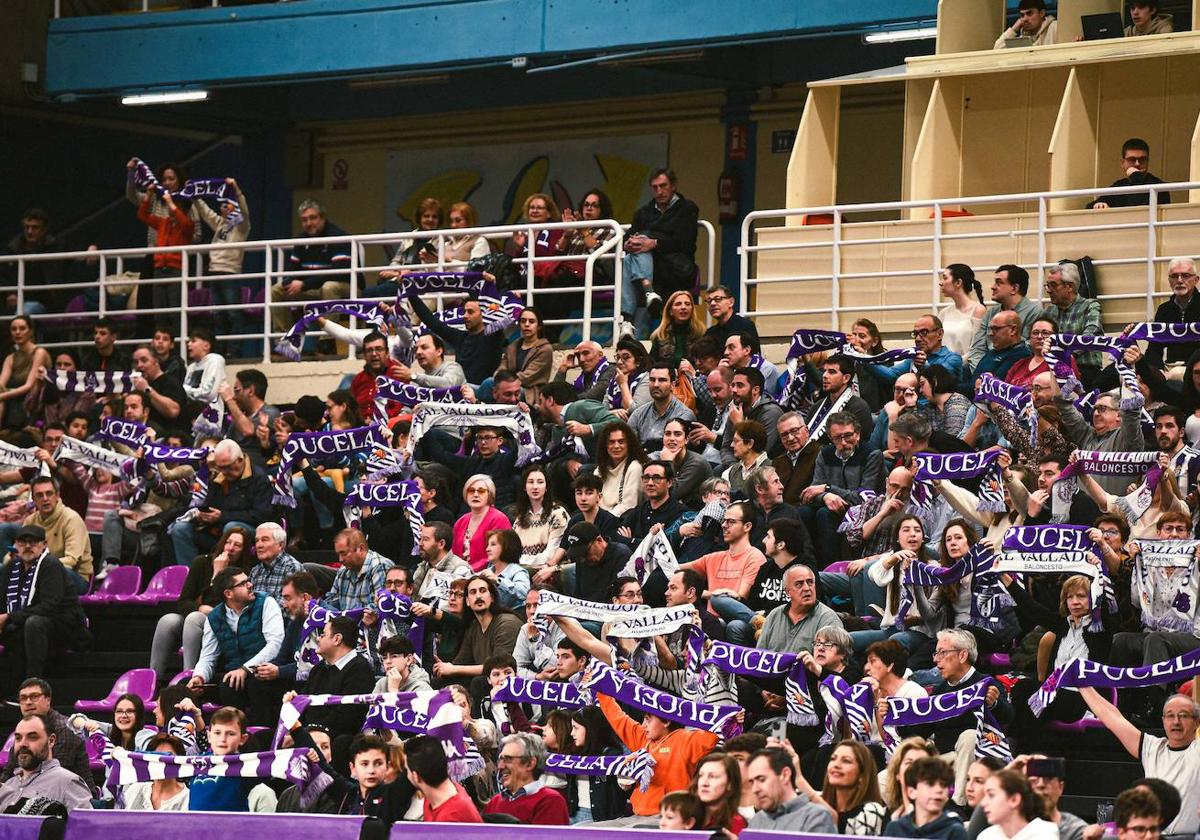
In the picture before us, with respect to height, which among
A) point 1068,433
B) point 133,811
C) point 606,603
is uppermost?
point 1068,433

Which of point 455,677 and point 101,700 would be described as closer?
point 455,677

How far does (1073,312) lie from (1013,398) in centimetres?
190

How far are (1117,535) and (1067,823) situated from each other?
2800 mm

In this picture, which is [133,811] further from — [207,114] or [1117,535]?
[207,114]

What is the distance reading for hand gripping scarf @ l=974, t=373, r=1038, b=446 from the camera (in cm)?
1425

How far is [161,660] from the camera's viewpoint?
1588cm

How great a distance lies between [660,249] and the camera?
1830 centimetres

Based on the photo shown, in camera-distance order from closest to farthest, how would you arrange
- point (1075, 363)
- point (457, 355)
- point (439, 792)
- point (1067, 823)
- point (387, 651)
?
point (1067, 823), point (439, 792), point (387, 651), point (1075, 363), point (457, 355)

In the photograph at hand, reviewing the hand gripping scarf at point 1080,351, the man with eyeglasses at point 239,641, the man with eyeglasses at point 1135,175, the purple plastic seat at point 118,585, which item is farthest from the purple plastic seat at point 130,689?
the man with eyeglasses at point 1135,175

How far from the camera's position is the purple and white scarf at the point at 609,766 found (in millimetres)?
12242

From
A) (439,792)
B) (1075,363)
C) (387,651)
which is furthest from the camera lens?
(1075,363)

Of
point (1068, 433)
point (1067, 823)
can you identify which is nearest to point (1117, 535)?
point (1068, 433)

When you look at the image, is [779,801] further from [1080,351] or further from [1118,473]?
[1080,351]

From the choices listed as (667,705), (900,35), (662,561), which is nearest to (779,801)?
(667,705)
